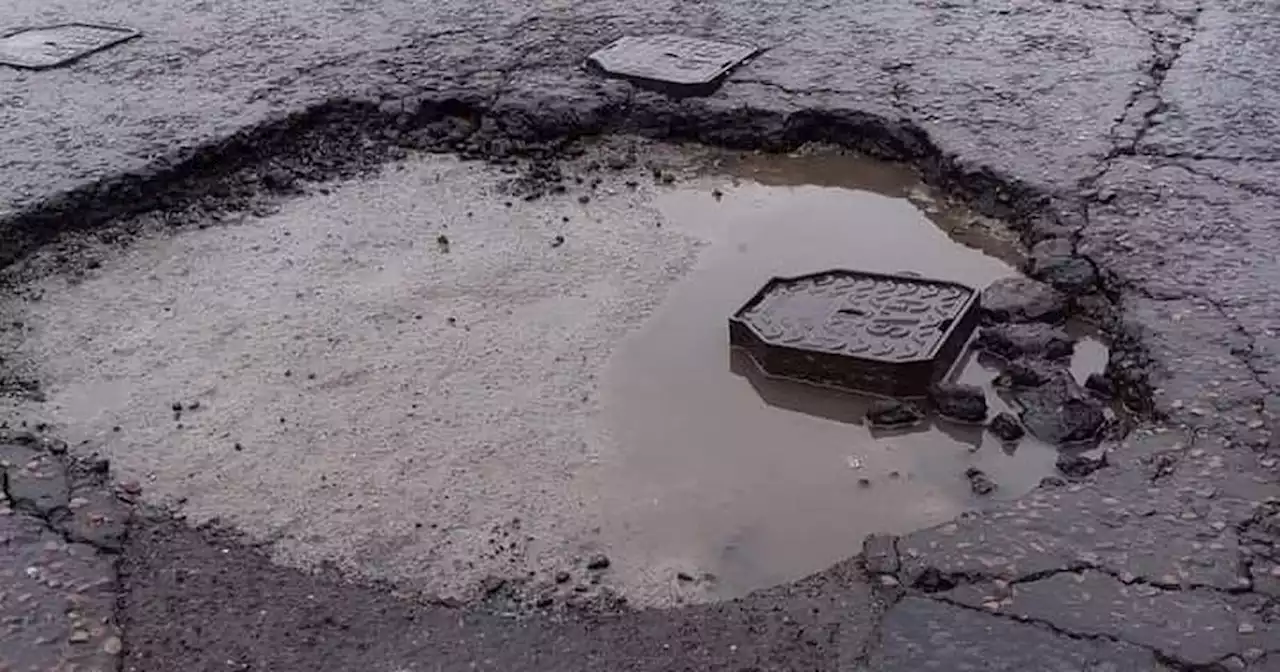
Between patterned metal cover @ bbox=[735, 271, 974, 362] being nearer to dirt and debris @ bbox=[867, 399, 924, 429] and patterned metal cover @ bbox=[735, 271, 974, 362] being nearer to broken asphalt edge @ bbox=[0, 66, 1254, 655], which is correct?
dirt and debris @ bbox=[867, 399, 924, 429]

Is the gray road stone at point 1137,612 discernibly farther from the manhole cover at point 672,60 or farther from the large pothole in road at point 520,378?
the manhole cover at point 672,60

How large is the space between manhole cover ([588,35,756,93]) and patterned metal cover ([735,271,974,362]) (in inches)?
56.5

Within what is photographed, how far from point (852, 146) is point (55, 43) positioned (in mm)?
3528

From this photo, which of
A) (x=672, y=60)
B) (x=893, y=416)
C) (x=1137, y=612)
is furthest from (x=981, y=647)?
(x=672, y=60)

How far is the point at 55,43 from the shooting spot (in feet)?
19.9

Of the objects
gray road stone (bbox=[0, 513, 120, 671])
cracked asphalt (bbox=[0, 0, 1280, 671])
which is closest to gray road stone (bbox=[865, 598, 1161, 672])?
cracked asphalt (bbox=[0, 0, 1280, 671])

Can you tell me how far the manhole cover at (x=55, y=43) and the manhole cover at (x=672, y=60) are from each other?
2220 millimetres

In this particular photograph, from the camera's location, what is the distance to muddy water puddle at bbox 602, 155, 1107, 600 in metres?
3.13

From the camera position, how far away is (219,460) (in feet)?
11.4

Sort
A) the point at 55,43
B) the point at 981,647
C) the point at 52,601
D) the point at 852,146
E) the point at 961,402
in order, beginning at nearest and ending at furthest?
the point at 981,647
the point at 52,601
the point at 961,402
the point at 852,146
the point at 55,43

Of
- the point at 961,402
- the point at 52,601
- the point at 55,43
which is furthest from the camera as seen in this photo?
the point at 55,43

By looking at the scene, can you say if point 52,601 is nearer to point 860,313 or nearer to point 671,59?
point 860,313

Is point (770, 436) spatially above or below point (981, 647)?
below

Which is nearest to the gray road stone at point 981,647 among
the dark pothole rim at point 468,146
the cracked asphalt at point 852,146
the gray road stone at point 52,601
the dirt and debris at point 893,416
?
the cracked asphalt at point 852,146
